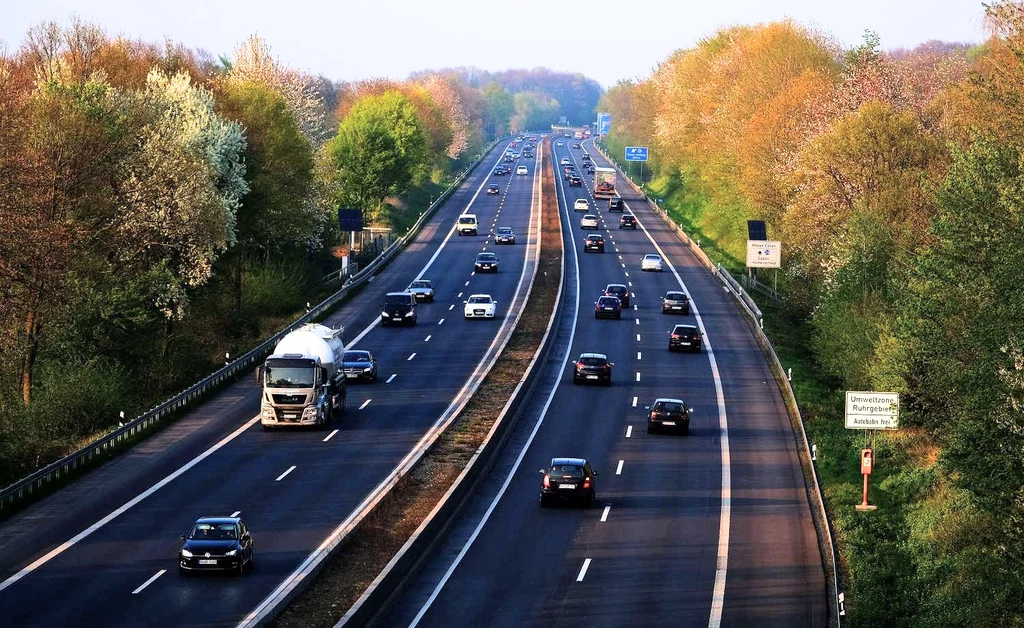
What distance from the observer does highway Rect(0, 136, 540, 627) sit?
30.6 m

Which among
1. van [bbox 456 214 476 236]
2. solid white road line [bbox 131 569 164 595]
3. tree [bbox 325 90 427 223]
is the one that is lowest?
solid white road line [bbox 131 569 164 595]

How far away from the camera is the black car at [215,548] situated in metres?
32.3

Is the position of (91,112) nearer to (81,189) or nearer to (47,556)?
(81,189)

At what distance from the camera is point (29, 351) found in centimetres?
5672

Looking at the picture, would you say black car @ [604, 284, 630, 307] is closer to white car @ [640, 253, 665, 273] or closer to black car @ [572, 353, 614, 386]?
white car @ [640, 253, 665, 273]

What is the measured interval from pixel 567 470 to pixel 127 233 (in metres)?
32.7

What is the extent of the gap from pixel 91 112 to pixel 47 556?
105 feet

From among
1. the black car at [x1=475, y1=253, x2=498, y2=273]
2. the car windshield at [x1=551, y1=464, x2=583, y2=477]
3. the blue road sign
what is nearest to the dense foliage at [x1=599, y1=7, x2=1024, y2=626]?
the car windshield at [x1=551, y1=464, x2=583, y2=477]

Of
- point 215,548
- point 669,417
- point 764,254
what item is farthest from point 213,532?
point 764,254

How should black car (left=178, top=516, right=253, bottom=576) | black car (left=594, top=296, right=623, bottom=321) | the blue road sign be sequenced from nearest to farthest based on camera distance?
black car (left=178, top=516, right=253, bottom=576), black car (left=594, top=296, right=623, bottom=321), the blue road sign

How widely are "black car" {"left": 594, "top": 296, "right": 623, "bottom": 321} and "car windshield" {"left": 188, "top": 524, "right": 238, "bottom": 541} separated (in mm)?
49690

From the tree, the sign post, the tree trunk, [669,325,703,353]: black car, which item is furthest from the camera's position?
the tree

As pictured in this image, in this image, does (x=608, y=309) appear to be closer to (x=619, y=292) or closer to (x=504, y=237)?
(x=619, y=292)

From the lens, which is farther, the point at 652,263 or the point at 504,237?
the point at 504,237
